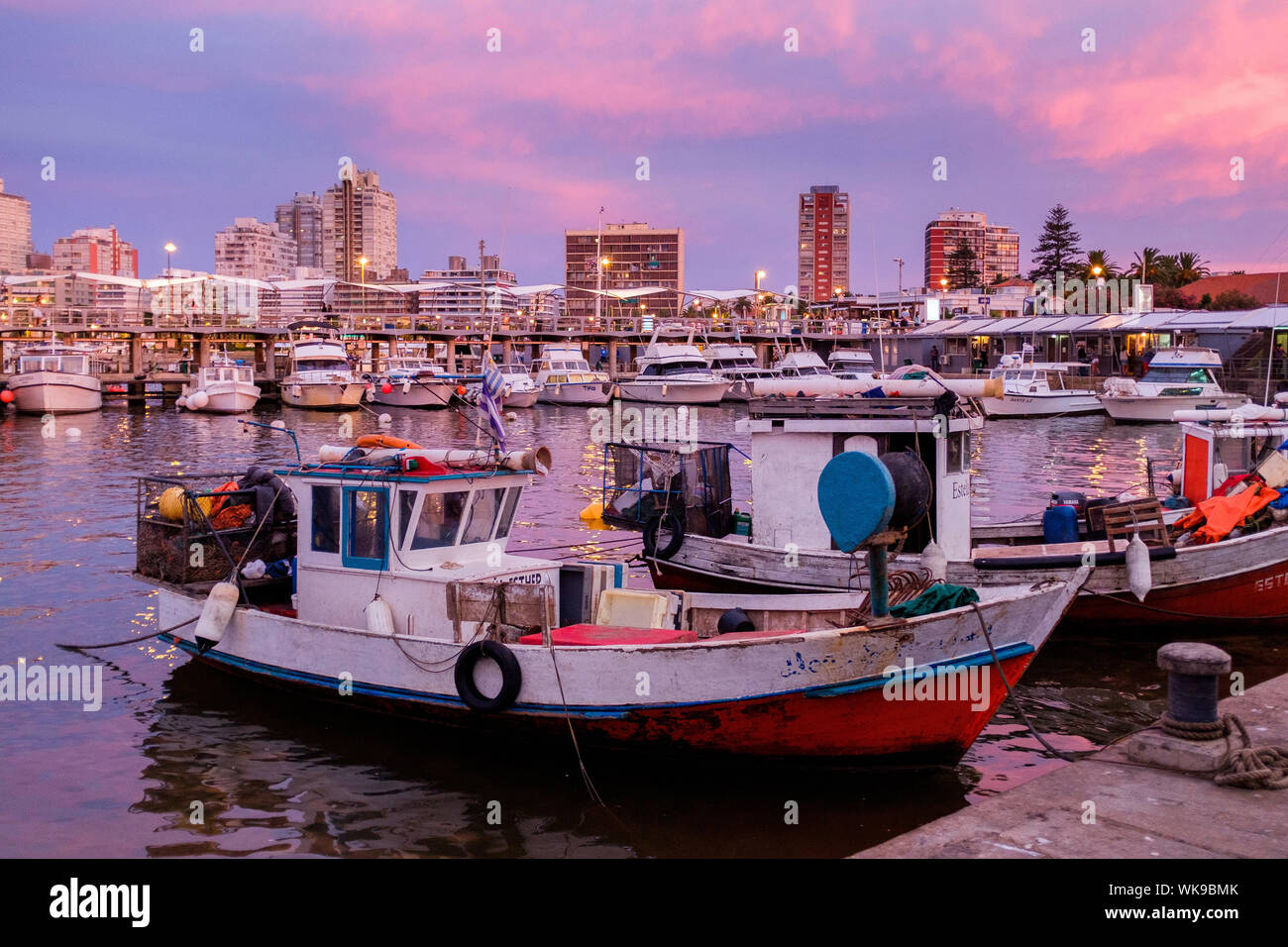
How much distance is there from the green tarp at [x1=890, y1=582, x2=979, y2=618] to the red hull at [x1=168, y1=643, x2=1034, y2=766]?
606mm

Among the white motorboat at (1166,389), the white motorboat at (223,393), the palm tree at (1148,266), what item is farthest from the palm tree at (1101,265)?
the white motorboat at (223,393)

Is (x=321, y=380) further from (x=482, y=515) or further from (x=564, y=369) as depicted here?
(x=482, y=515)

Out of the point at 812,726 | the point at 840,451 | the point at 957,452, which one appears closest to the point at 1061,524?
the point at 957,452

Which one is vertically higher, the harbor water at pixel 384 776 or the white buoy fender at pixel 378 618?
the white buoy fender at pixel 378 618

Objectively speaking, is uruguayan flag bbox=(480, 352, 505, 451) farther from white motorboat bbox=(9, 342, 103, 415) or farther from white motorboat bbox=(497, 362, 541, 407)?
white motorboat bbox=(497, 362, 541, 407)

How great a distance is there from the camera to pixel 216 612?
39.3ft

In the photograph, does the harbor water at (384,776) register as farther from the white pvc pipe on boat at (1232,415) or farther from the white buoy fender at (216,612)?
the white pvc pipe on boat at (1232,415)

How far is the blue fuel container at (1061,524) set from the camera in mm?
15688

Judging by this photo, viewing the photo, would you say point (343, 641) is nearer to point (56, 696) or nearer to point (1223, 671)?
point (56, 696)

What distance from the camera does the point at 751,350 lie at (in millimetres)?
75750

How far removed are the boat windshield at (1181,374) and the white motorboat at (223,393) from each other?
46.4 meters

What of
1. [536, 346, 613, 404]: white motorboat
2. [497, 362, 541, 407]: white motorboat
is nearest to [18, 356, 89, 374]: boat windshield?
[497, 362, 541, 407]: white motorboat
